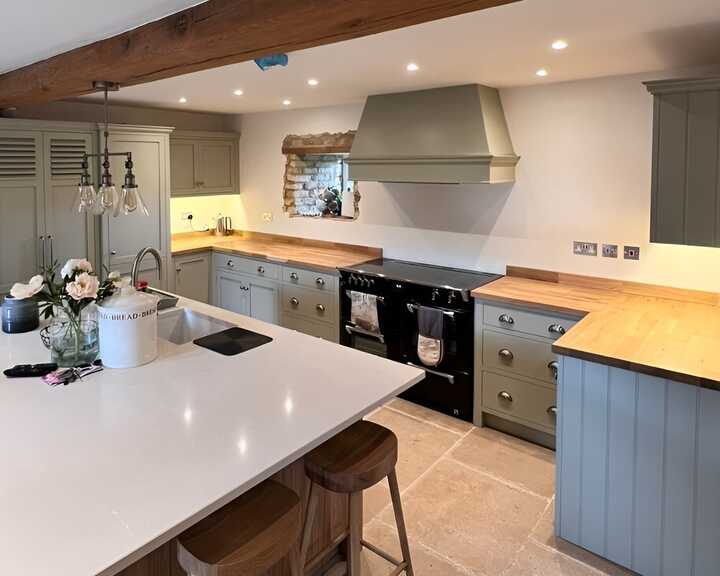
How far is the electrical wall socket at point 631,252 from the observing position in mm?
3387

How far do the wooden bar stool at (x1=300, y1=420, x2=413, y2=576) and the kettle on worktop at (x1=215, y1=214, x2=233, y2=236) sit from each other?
433 cm

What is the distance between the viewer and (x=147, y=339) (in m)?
2.20

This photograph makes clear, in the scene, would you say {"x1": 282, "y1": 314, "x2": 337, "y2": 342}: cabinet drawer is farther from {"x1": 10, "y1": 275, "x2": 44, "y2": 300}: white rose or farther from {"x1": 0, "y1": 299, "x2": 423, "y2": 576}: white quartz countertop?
{"x1": 10, "y1": 275, "x2": 44, "y2": 300}: white rose

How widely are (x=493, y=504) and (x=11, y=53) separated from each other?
10.4 feet

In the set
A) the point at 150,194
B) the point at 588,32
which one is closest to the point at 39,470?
the point at 588,32

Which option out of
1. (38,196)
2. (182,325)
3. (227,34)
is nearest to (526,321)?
(182,325)

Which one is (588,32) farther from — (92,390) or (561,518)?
(92,390)

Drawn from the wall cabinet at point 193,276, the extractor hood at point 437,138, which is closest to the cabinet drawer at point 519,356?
the extractor hood at point 437,138

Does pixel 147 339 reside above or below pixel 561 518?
above

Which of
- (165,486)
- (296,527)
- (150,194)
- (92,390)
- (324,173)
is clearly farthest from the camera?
(324,173)

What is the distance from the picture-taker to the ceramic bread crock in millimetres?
2096

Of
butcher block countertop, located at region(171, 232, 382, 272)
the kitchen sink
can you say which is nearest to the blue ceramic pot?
the kitchen sink

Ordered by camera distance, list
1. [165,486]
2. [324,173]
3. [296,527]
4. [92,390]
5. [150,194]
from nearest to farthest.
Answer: [165,486], [296,527], [92,390], [150,194], [324,173]

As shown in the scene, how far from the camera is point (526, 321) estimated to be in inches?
130
